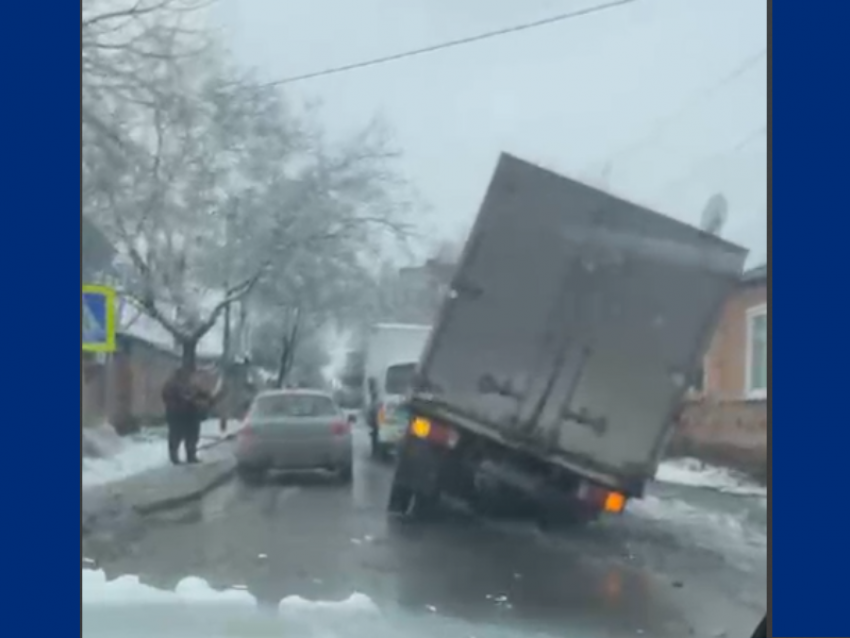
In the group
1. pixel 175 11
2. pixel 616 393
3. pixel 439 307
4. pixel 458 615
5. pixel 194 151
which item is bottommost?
pixel 458 615

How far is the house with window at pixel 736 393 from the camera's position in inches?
136

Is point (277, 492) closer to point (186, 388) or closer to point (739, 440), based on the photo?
point (186, 388)

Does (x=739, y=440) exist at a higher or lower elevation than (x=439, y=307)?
lower

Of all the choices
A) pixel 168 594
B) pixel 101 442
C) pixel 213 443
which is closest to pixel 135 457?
pixel 101 442

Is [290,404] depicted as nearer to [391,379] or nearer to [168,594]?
[391,379]

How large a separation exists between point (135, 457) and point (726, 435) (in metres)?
1.63

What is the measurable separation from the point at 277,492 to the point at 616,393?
3.34 feet

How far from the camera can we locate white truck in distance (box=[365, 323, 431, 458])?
367cm

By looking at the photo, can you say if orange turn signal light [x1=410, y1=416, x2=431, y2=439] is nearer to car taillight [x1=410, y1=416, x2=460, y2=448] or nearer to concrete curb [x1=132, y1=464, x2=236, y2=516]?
car taillight [x1=410, y1=416, x2=460, y2=448]

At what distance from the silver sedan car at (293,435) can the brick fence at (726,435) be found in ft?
3.13

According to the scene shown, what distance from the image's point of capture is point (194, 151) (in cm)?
368

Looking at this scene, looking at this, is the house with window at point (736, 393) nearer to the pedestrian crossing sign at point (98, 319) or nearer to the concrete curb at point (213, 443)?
the concrete curb at point (213, 443)

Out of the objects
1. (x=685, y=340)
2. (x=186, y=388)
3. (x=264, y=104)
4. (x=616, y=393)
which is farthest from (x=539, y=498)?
(x=264, y=104)

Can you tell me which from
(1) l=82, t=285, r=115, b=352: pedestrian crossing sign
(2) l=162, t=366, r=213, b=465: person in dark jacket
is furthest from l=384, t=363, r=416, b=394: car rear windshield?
(1) l=82, t=285, r=115, b=352: pedestrian crossing sign
